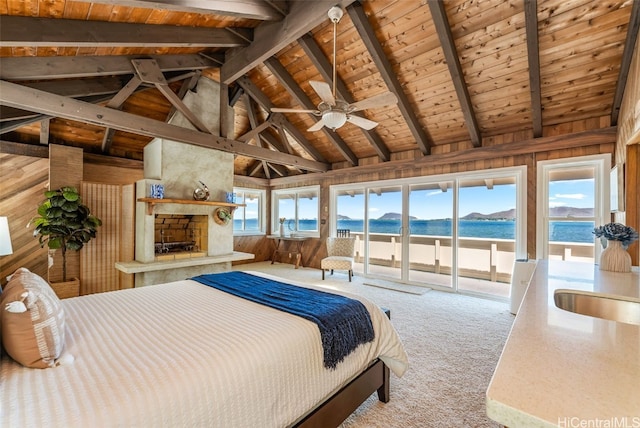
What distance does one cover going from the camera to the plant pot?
3.75 metres

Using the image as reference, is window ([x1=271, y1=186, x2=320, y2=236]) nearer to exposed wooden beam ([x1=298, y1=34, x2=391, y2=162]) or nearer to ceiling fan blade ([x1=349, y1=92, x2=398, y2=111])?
exposed wooden beam ([x1=298, y1=34, x2=391, y2=162])

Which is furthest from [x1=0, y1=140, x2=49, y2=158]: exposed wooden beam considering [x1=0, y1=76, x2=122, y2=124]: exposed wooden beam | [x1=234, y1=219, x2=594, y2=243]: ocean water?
[x1=234, y1=219, x2=594, y2=243]: ocean water

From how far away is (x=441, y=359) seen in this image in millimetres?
2652

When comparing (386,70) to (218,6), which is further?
(386,70)

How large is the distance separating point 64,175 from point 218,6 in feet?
11.6

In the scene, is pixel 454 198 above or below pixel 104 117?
below

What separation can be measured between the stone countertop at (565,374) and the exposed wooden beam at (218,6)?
3.34m

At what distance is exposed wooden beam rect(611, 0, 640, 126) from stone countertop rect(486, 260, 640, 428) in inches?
126

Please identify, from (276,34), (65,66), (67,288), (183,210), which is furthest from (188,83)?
(67,288)

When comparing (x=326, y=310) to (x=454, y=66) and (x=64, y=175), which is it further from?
(x=64, y=175)

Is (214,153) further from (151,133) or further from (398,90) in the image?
(398,90)

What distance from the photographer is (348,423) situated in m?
1.86

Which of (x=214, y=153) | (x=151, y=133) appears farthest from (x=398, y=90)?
(x=151, y=133)

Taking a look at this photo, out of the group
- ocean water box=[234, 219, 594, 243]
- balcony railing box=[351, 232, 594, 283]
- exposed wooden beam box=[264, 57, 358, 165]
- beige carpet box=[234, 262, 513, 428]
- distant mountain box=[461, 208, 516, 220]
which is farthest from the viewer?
balcony railing box=[351, 232, 594, 283]
